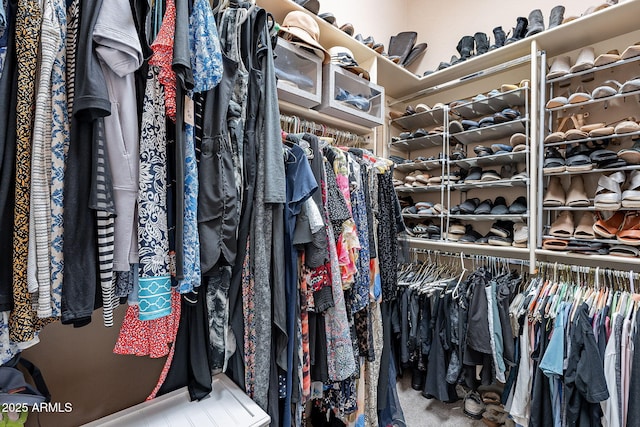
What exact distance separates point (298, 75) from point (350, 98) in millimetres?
352

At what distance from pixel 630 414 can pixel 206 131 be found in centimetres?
212

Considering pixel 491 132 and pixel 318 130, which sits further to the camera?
pixel 491 132

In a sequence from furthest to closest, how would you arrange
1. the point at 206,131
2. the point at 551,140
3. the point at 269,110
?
1. the point at 551,140
2. the point at 269,110
3. the point at 206,131

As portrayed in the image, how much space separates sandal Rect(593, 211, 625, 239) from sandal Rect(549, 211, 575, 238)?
0.38 ft

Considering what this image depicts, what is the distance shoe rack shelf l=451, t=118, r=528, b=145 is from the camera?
1777 mm

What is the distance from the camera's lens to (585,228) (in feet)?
5.19

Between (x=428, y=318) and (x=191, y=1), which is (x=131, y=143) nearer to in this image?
(x=191, y=1)

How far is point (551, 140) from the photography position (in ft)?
5.38

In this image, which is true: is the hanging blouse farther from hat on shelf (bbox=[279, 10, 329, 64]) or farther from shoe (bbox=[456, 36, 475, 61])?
shoe (bbox=[456, 36, 475, 61])

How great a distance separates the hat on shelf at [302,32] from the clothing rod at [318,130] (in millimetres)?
332

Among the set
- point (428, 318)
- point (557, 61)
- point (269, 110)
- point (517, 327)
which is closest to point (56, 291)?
point (269, 110)

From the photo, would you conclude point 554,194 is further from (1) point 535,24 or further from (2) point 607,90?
(1) point 535,24

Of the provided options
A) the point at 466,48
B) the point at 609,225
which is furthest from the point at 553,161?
the point at 466,48

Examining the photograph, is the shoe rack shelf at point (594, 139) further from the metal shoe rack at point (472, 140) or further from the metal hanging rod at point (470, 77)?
the metal hanging rod at point (470, 77)
